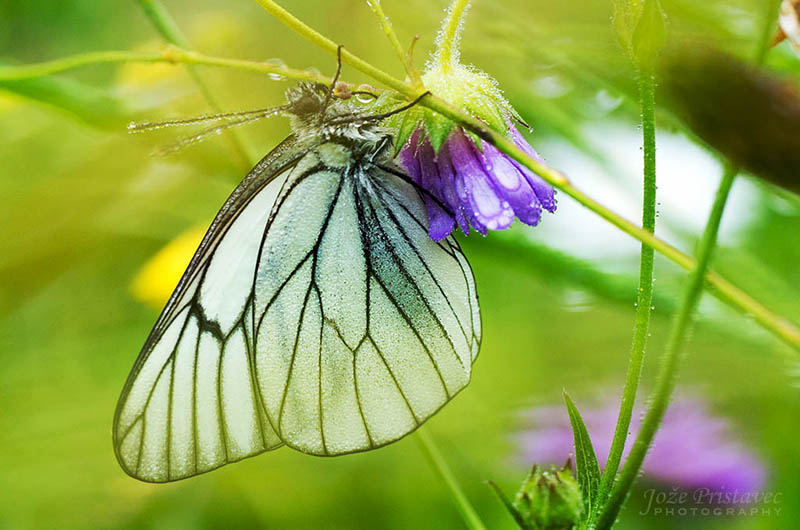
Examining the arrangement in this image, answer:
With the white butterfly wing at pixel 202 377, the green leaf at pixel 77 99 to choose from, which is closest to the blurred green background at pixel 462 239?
the green leaf at pixel 77 99

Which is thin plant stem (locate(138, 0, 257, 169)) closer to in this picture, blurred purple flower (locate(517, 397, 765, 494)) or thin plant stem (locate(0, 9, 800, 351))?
thin plant stem (locate(0, 9, 800, 351))

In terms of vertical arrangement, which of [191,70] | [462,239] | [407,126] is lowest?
[407,126]

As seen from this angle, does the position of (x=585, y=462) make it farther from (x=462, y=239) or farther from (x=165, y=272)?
(x=165, y=272)

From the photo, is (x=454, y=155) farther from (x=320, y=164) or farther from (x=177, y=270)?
(x=177, y=270)

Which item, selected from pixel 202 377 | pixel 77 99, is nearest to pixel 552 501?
pixel 202 377

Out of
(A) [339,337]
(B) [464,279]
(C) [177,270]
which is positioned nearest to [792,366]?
(B) [464,279]

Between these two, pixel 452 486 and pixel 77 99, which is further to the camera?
pixel 77 99
